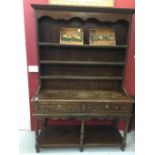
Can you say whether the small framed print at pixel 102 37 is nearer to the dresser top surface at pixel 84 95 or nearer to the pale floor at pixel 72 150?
the dresser top surface at pixel 84 95

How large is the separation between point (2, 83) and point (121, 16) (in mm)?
1977

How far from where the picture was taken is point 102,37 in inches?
93.0

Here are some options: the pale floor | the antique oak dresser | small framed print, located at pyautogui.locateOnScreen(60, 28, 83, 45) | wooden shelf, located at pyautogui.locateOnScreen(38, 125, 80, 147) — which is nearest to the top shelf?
the antique oak dresser

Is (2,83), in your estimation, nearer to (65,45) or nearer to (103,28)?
(65,45)

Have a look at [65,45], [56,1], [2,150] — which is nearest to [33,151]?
[65,45]

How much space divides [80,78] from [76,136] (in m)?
0.79

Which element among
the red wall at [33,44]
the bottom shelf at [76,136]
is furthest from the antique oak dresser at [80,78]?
the red wall at [33,44]

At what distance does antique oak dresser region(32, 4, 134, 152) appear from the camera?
6.97 ft

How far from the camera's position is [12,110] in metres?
0.63

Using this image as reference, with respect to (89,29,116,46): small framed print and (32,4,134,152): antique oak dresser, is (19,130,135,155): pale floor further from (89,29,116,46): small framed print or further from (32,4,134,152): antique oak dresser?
(89,29,116,46): small framed print

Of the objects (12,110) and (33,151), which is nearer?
(12,110)

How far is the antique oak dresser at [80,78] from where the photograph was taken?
212 centimetres
